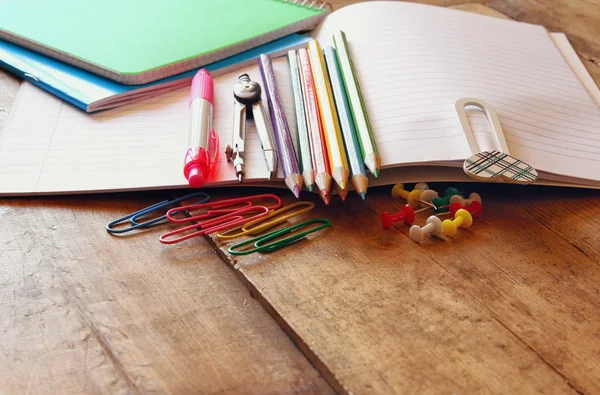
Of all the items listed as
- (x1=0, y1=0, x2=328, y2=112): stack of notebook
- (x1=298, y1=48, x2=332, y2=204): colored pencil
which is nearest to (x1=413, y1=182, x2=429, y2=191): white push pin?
(x1=298, y1=48, x2=332, y2=204): colored pencil

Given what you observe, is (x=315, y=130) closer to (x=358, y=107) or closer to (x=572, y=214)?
(x=358, y=107)

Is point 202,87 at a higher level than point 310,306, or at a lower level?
higher

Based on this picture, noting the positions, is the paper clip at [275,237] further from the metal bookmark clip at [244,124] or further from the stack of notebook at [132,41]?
the stack of notebook at [132,41]

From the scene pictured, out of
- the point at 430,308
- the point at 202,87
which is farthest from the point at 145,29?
the point at 430,308

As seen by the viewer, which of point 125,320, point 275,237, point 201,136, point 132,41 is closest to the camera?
point 125,320

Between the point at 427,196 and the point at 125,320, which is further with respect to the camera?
the point at 427,196

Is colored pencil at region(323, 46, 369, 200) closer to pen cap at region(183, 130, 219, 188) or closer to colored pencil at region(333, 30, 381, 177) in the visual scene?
colored pencil at region(333, 30, 381, 177)

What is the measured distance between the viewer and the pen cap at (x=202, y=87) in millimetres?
894

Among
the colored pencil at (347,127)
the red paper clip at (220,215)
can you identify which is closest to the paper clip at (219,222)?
the red paper clip at (220,215)

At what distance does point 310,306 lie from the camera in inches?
24.3

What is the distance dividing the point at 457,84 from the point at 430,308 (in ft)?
1.15

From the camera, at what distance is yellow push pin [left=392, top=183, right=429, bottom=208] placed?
761 mm

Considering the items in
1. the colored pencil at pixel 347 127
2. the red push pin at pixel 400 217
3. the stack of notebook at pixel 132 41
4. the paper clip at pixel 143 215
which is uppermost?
the stack of notebook at pixel 132 41

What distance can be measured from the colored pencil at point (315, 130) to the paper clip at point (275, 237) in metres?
0.03
